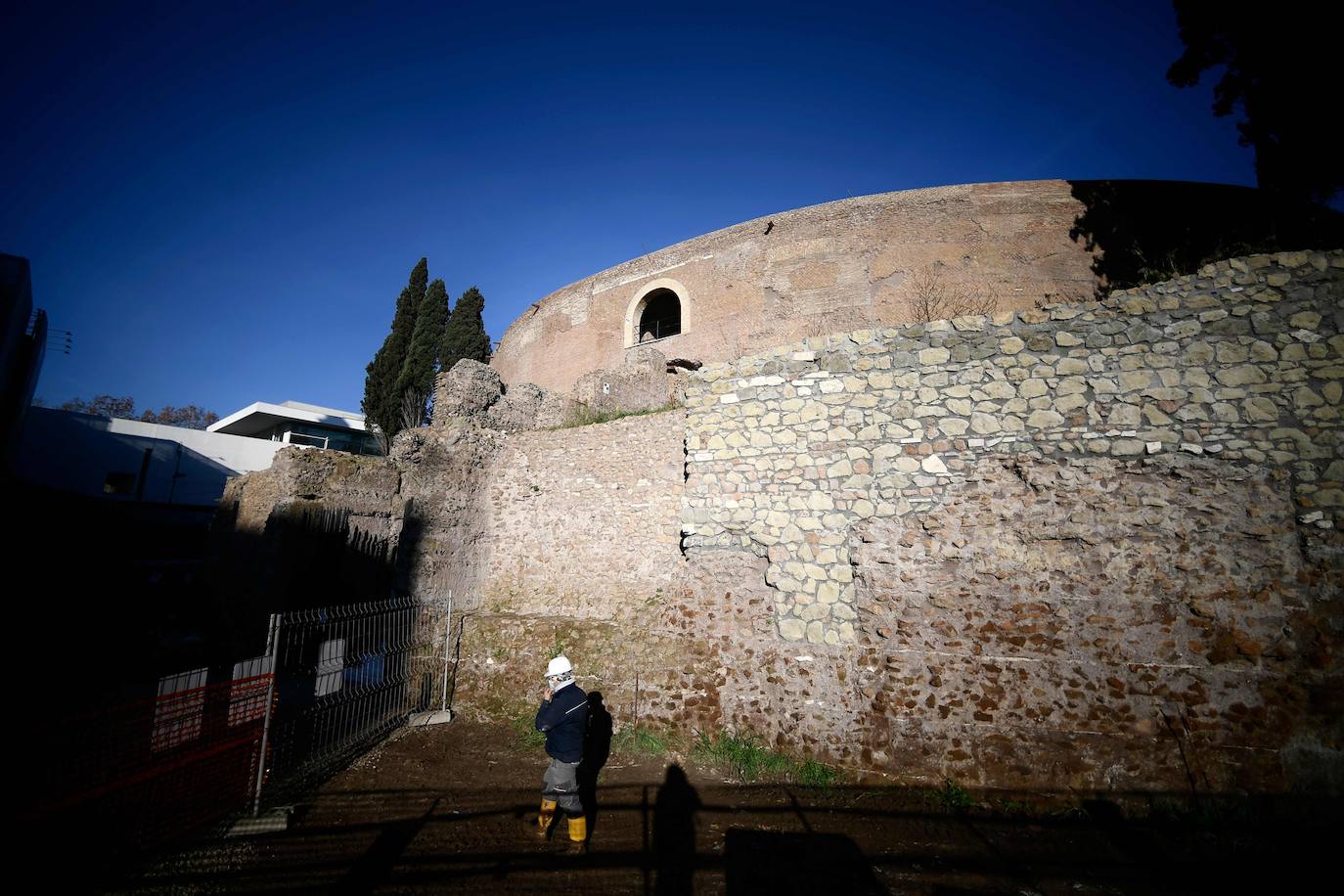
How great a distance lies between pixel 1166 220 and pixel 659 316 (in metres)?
13.5

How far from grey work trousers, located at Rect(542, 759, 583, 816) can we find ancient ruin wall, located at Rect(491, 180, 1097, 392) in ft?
41.6

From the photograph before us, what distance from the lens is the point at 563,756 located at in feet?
13.8

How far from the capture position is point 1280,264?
436cm

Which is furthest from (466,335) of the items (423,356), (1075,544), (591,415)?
(1075,544)

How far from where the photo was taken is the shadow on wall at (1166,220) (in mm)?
11141

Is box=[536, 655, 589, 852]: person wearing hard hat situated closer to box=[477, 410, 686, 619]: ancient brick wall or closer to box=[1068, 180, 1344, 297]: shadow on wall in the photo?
box=[477, 410, 686, 619]: ancient brick wall

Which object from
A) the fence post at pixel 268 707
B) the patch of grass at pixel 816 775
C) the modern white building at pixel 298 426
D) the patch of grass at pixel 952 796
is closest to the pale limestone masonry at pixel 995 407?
the patch of grass at pixel 816 775

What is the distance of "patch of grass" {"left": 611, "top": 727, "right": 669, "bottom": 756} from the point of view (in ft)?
17.9

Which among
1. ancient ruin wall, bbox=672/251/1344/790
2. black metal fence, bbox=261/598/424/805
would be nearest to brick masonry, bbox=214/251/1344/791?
ancient ruin wall, bbox=672/251/1344/790

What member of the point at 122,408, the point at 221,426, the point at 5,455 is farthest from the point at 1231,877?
the point at 122,408

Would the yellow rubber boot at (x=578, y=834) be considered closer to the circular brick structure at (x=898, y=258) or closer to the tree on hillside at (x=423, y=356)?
the circular brick structure at (x=898, y=258)

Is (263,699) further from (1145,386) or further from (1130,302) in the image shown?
(1130,302)

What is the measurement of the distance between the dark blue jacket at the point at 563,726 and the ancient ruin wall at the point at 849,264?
12351 millimetres

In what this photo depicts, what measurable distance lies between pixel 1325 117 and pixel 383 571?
17.3 m
